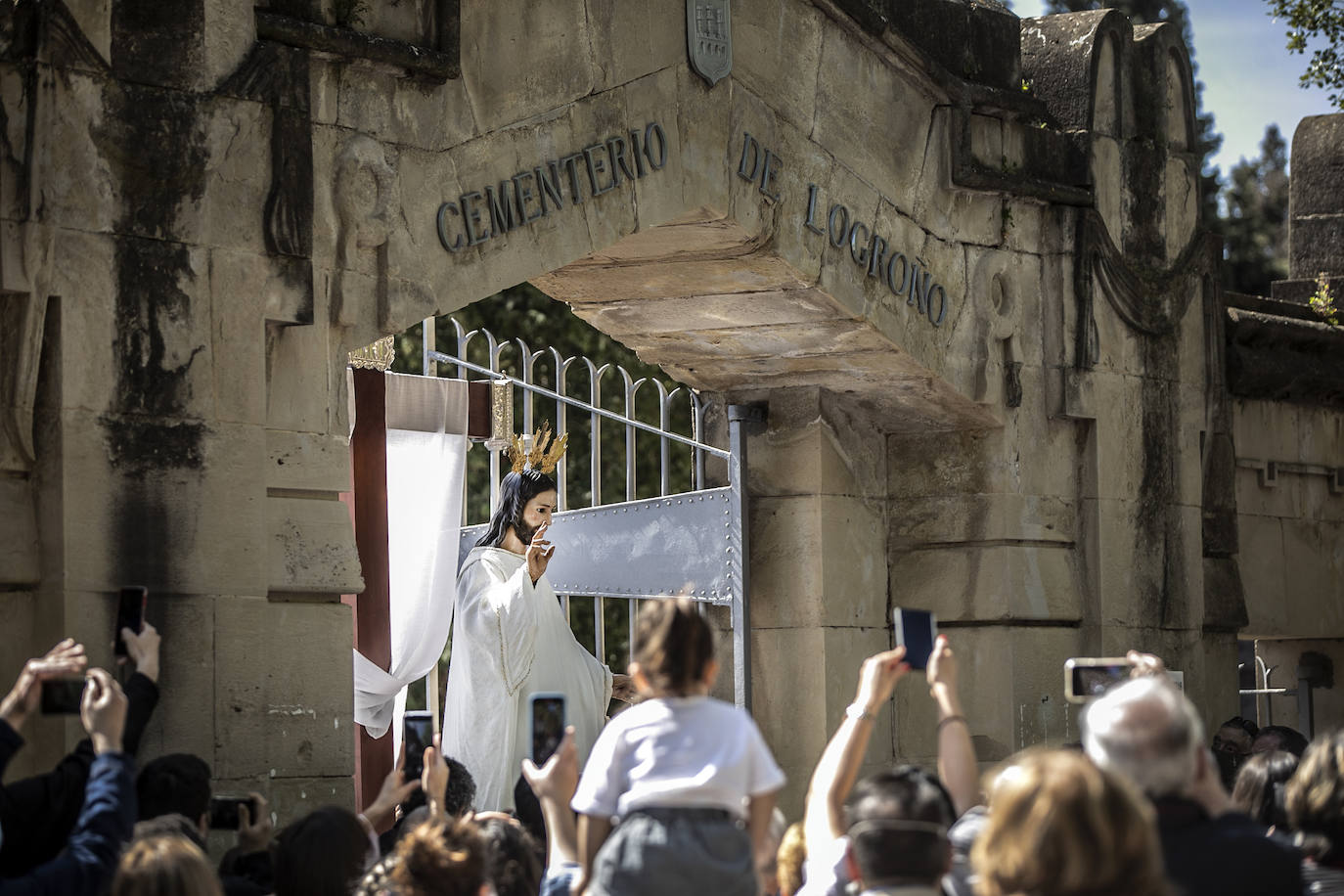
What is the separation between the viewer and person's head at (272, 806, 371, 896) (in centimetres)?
412

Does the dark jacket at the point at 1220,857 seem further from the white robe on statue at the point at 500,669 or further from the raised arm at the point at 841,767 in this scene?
the white robe on statue at the point at 500,669

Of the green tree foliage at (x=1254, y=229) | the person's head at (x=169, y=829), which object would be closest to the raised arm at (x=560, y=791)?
the person's head at (x=169, y=829)

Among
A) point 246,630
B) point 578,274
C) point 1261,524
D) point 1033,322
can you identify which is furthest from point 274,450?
point 1261,524

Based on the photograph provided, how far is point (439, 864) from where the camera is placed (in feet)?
11.9

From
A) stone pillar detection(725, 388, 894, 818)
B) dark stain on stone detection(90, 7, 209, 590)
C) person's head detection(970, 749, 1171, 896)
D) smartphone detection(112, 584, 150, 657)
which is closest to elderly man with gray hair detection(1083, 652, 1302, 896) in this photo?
person's head detection(970, 749, 1171, 896)

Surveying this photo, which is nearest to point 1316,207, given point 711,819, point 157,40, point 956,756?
point 157,40

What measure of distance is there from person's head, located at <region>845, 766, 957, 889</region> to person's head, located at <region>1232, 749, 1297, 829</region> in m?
1.57

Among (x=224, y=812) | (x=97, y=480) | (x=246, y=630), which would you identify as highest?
(x=97, y=480)

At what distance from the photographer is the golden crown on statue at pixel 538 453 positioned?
25.9 feet

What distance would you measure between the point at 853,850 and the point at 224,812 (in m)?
1.74

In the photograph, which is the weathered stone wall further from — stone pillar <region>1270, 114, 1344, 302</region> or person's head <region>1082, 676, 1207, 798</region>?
person's head <region>1082, 676, 1207, 798</region>

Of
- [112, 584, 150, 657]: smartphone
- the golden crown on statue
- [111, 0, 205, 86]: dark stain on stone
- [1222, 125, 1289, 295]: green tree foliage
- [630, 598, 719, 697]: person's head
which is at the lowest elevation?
[630, 598, 719, 697]: person's head

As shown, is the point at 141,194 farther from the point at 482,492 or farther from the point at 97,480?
the point at 482,492

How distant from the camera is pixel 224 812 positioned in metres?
4.73
